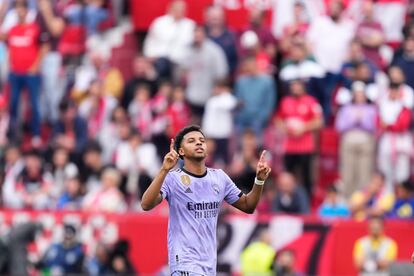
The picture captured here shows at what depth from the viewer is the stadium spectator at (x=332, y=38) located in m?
21.9

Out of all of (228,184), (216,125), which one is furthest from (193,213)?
(216,125)

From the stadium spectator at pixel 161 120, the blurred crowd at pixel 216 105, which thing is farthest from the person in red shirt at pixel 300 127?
the stadium spectator at pixel 161 120

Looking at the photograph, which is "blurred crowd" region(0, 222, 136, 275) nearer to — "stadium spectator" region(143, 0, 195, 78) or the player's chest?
"stadium spectator" region(143, 0, 195, 78)

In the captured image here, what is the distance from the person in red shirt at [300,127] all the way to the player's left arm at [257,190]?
8.40m

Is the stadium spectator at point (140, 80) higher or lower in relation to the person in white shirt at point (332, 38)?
lower

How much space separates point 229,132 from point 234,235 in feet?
5.71

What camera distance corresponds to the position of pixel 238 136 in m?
21.8

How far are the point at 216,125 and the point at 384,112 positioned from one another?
8.55 feet

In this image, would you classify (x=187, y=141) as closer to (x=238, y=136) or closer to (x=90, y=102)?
(x=238, y=136)

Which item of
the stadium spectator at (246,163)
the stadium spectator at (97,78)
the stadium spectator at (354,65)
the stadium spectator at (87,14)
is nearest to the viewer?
the stadium spectator at (246,163)

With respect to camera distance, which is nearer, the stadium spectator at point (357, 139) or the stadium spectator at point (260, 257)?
the stadium spectator at point (260, 257)

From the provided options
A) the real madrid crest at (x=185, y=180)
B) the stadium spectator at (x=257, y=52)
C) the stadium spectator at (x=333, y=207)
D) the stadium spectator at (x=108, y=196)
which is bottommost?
the real madrid crest at (x=185, y=180)

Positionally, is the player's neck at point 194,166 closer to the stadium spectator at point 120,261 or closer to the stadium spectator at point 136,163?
the stadium spectator at point 120,261

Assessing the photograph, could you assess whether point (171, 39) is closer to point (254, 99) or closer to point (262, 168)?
point (254, 99)
